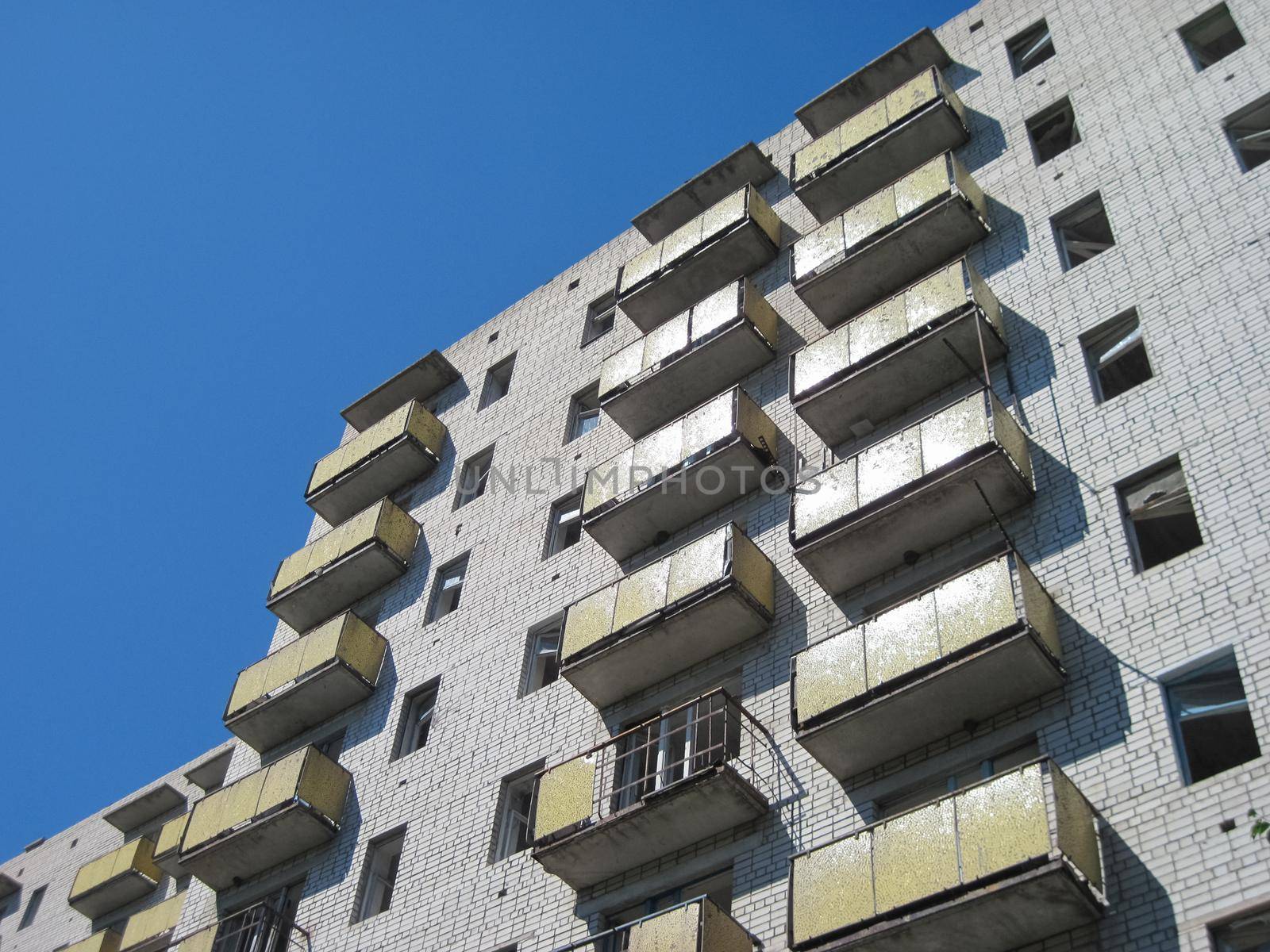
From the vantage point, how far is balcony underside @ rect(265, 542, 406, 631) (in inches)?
1206

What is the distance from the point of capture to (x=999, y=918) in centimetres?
1501

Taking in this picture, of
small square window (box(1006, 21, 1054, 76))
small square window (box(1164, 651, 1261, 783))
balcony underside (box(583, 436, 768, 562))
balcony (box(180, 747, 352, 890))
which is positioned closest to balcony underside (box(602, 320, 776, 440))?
balcony underside (box(583, 436, 768, 562))

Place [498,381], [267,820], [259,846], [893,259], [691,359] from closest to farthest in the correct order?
[893,259] < [267,820] < [259,846] < [691,359] < [498,381]

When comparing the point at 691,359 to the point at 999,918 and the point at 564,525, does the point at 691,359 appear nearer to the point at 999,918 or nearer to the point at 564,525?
the point at 564,525

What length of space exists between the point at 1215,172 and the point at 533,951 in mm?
15400

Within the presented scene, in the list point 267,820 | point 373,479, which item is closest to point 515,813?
point 267,820

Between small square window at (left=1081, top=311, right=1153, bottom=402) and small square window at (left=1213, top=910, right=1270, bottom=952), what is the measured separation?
8.56 m

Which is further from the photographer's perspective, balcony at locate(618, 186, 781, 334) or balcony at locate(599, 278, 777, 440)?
balcony at locate(618, 186, 781, 334)

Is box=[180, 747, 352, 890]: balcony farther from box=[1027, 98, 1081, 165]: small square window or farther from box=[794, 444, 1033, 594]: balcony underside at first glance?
box=[1027, 98, 1081, 165]: small square window

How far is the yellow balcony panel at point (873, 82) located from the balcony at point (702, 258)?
2344 millimetres

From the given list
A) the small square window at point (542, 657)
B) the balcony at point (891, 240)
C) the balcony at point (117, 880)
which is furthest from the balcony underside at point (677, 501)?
the balcony at point (117, 880)

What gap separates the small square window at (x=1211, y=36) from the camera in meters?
24.8

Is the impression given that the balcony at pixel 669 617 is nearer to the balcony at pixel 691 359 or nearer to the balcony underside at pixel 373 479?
the balcony at pixel 691 359

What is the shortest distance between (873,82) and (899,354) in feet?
34.5
